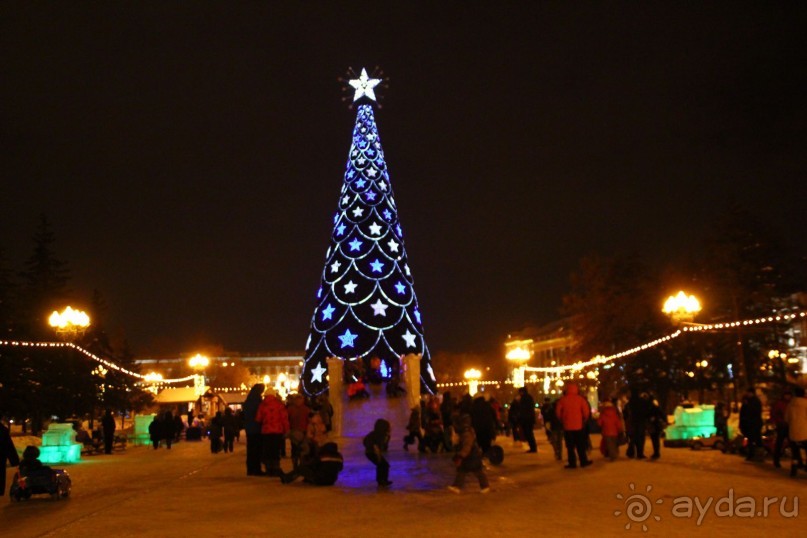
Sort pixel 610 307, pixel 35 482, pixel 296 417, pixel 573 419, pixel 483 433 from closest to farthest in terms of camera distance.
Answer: pixel 35 482 → pixel 573 419 → pixel 296 417 → pixel 483 433 → pixel 610 307

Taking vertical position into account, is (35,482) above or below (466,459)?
below

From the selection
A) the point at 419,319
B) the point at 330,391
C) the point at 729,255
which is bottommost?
the point at 330,391

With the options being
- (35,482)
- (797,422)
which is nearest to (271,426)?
(35,482)

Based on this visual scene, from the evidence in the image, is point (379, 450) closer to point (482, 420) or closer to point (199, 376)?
point (482, 420)

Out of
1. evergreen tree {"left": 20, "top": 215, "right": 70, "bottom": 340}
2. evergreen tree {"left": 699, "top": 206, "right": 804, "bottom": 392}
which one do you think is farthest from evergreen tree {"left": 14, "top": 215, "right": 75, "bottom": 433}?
evergreen tree {"left": 699, "top": 206, "right": 804, "bottom": 392}

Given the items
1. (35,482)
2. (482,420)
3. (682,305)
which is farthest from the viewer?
(682,305)

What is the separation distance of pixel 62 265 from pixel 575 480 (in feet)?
133

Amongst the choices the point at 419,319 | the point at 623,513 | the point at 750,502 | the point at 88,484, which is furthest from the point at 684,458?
the point at 419,319

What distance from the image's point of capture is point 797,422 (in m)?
15.0

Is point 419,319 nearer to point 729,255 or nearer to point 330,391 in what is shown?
point 330,391

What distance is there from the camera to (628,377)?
50.7m

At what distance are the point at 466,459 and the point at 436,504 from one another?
1.58 meters

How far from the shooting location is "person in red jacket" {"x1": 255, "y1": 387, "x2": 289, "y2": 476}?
1762cm

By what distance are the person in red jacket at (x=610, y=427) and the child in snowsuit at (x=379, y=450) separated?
6.24 meters
